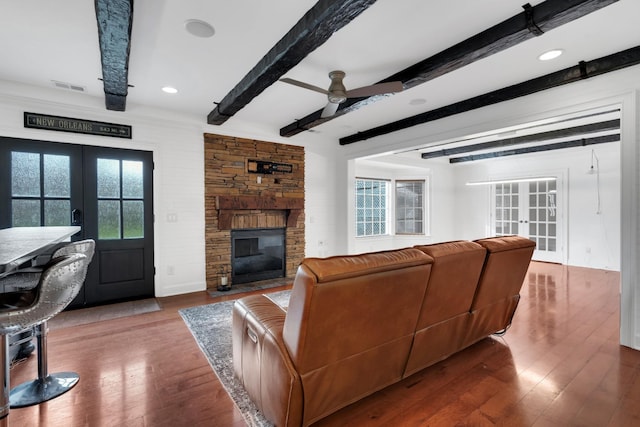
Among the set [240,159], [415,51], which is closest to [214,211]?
[240,159]

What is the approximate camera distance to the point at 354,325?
4.96 ft

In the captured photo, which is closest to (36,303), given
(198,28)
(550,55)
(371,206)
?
(198,28)

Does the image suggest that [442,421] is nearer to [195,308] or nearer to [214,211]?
[195,308]

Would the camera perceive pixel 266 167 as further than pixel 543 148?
No

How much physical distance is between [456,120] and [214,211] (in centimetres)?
378

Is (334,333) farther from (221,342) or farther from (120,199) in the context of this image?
(120,199)

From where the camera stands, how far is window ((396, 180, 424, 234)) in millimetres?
7379

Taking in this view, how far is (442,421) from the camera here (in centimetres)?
169

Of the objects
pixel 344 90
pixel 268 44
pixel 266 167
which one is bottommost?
pixel 266 167

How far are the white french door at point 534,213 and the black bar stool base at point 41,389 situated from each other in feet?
26.0

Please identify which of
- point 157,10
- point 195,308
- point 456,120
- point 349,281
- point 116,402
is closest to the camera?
point 349,281

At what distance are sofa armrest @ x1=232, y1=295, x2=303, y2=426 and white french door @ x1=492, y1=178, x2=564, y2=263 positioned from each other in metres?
6.80

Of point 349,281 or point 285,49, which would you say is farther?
point 285,49

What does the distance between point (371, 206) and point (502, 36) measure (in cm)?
504
